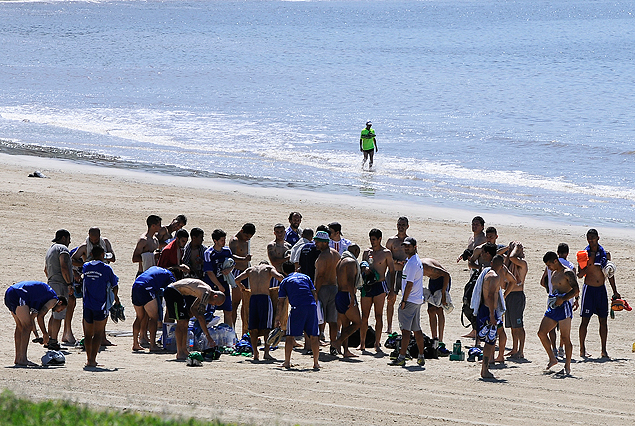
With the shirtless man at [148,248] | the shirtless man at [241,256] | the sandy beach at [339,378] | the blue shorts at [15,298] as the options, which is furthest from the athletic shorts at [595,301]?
the blue shorts at [15,298]

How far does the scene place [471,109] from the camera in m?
41.2

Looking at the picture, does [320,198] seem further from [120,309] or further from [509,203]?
[120,309]

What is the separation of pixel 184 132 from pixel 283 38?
54.7m

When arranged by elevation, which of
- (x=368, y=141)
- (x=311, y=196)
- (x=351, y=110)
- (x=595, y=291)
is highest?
(x=351, y=110)

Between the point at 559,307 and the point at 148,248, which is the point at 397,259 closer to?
the point at 559,307

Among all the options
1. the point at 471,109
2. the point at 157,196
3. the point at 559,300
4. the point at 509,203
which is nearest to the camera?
the point at 559,300

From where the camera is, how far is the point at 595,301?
34.5 ft

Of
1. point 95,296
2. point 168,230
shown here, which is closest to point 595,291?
point 168,230

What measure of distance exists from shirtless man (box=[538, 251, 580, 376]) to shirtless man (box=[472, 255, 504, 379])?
631 millimetres

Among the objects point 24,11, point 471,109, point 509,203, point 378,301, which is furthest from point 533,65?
point 24,11

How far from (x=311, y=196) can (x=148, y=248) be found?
1050 cm

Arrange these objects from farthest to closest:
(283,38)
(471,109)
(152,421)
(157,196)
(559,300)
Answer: (283,38)
(471,109)
(157,196)
(559,300)
(152,421)

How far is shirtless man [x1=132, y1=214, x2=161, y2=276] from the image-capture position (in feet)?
36.4

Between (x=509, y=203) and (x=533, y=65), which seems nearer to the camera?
(x=509, y=203)
